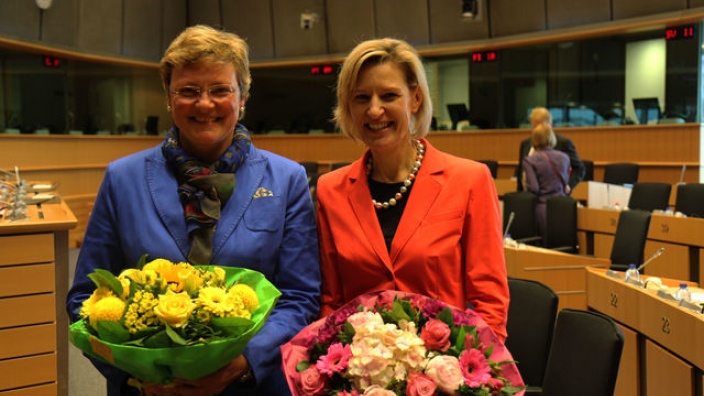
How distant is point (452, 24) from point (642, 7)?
3.18 m

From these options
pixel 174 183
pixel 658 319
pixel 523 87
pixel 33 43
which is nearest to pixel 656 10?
pixel 523 87

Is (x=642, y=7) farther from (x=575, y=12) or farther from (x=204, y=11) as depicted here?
(x=204, y=11)

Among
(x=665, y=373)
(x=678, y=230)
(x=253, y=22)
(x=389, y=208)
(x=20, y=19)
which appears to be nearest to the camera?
(x=389, y=208)

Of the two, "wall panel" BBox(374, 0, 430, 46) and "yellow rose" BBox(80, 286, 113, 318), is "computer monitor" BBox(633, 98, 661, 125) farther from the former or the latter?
"yellow rose" BBox(80, 286, 113, 318)

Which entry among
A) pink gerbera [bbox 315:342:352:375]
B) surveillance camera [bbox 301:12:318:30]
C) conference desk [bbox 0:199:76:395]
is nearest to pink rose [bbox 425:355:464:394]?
pink gerbera [bbox 315:342:352:375]

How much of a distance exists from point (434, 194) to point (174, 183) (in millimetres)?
752

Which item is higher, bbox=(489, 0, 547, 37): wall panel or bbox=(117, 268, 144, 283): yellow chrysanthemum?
bbox=(489, 0, 547, 37): wall panel

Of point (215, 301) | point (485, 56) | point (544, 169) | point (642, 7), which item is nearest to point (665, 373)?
point (215, 301)

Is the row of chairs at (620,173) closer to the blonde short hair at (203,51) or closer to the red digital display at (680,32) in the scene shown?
the red digital display at (680,32)

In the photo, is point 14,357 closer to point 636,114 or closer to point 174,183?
point 174,183

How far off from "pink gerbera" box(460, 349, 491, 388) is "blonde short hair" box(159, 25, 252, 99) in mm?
1007

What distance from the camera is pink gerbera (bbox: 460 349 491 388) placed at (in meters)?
1.41

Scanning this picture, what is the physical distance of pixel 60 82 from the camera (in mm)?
11703

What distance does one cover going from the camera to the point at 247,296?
1560 millimetres
